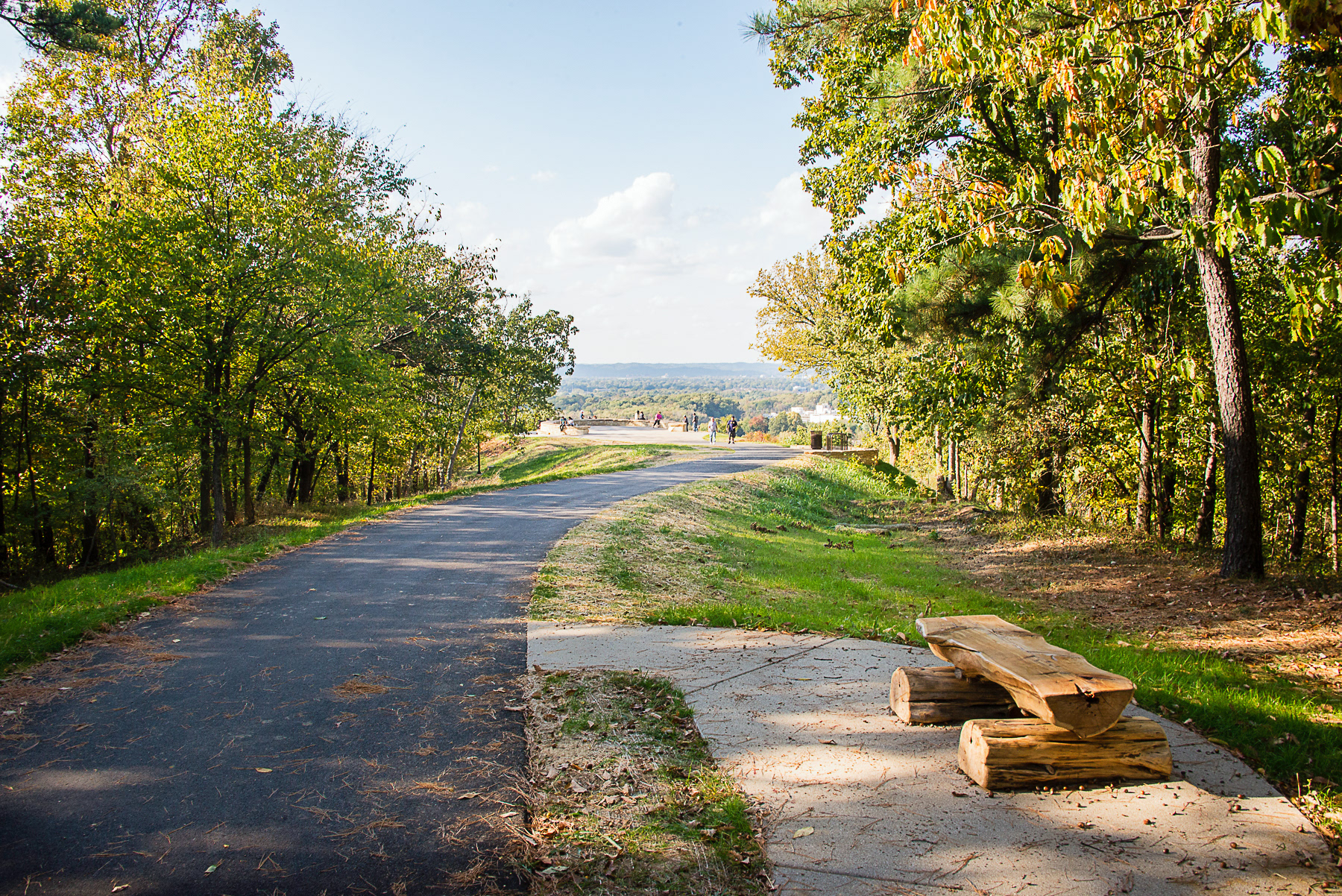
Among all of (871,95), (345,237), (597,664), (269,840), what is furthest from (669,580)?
(345,237)

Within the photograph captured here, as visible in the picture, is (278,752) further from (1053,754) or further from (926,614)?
(926,614)

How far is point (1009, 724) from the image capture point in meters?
3.79

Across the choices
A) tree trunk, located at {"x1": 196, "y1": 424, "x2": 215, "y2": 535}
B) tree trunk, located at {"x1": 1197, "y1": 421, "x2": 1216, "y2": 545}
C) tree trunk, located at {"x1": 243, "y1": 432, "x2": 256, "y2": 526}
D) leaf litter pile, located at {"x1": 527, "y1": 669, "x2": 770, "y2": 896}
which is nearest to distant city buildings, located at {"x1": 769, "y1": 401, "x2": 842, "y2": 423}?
tree trunk, located at {"x1": 1197, "y1": 421, "x2": 1216, "y2": 545}

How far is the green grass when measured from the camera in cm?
461

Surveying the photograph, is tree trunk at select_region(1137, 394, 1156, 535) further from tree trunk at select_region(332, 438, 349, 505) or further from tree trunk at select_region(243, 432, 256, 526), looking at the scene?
→ tree trunk at select_region(332, 438, 349, 505)

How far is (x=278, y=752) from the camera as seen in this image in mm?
4129

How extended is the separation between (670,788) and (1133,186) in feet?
17.3

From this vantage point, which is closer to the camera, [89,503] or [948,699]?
[948,699]

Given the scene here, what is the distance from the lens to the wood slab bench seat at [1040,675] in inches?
140

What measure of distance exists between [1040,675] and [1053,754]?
383mm

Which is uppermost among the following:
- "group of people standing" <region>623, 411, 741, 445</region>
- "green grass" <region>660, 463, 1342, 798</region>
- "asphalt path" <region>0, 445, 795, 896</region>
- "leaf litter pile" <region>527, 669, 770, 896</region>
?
"group of people standing" <region>623, 411, 741, 445</region>

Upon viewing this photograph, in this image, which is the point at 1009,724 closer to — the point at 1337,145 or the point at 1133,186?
the point at 1133,186

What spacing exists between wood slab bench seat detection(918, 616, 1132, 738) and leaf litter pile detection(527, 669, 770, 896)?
59.4 inches

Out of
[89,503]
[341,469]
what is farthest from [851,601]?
[341,469]
